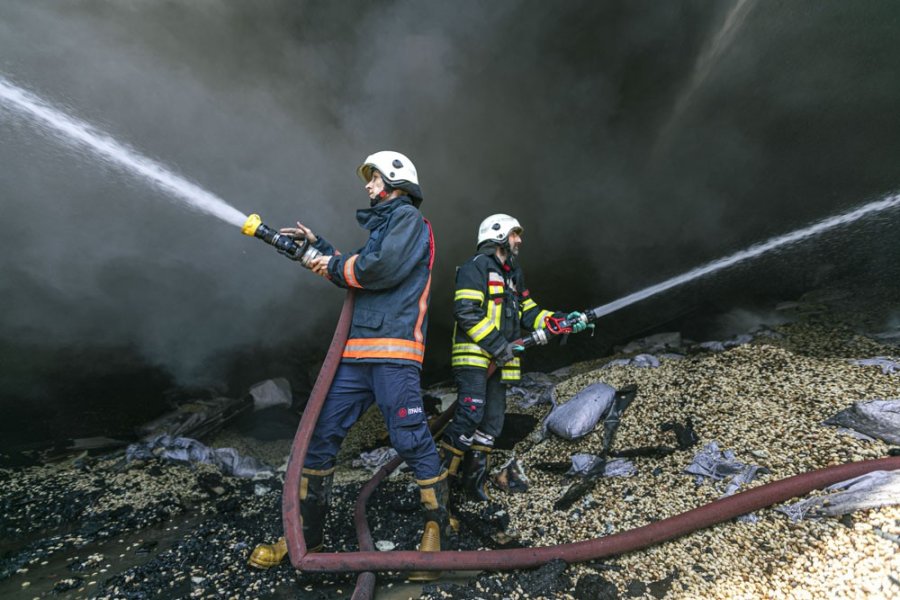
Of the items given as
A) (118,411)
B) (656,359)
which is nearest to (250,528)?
(118,411)

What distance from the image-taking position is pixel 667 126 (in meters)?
7.34

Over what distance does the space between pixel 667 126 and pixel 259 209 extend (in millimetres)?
6303

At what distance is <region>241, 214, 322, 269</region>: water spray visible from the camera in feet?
8.91

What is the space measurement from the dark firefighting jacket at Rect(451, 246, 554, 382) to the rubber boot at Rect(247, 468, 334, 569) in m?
1.36

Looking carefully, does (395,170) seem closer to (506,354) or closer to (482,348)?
(482,348)

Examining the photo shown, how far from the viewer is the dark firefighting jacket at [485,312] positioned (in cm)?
354

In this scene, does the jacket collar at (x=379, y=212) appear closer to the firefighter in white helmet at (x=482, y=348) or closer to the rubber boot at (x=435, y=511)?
the firefighter in white helmet at (x=482, y=348)

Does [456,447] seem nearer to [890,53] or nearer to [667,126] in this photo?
[667,126]

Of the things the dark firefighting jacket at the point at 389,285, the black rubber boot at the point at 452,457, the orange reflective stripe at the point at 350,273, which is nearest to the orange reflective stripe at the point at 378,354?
the dark firefighting jacket at the point at 389,285

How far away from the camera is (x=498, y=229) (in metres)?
3.93

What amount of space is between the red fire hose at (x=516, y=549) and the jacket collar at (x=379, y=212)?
0.87 meters

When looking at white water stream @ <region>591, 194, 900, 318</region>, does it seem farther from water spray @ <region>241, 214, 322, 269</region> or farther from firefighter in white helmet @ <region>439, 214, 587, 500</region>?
water spray @ <region>241, 214, 322, 269</region>

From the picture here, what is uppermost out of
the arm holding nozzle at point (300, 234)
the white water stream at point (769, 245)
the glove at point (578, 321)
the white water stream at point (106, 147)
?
the white water stream at point (769, 245)

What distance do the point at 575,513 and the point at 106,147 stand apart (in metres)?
5.88
